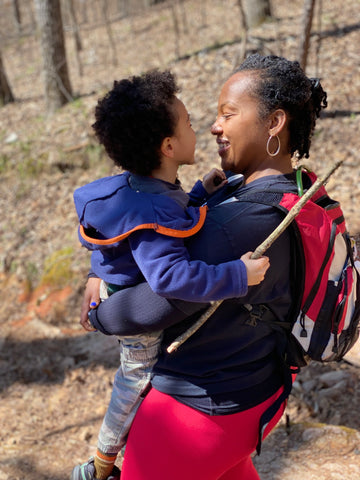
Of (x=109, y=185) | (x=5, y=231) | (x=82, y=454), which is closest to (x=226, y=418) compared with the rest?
(x=109, y=185)

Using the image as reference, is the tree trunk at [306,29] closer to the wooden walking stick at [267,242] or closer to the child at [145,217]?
the child at [145,217]

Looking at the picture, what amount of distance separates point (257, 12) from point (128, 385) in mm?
10072

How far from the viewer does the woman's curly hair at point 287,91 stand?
1706mm

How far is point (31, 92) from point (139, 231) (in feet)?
36.2

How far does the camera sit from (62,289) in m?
5.98

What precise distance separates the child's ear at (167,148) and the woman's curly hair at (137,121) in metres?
0.01

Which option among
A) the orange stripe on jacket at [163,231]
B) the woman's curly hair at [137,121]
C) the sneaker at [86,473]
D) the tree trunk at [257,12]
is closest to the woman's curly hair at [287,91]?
the woman's curly hair at [137,121]

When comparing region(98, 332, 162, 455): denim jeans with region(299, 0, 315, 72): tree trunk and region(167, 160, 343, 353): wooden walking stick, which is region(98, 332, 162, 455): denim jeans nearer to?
region(167, 160, 343, 353): wooden walking stick

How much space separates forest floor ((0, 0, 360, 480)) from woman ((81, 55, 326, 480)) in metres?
0.72

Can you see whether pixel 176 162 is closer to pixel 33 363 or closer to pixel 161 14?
pixel 33 363

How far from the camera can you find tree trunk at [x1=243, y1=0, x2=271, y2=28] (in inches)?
403

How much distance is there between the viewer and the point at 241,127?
1.74 m

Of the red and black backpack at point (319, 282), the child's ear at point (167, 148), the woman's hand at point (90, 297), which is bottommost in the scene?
the woman's hand at point (90, 297)

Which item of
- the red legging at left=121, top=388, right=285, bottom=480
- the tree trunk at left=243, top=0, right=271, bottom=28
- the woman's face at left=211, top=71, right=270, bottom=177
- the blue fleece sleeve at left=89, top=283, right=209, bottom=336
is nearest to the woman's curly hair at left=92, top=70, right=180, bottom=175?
the woman's face at left=211, top=71, right=270, bottom=177
